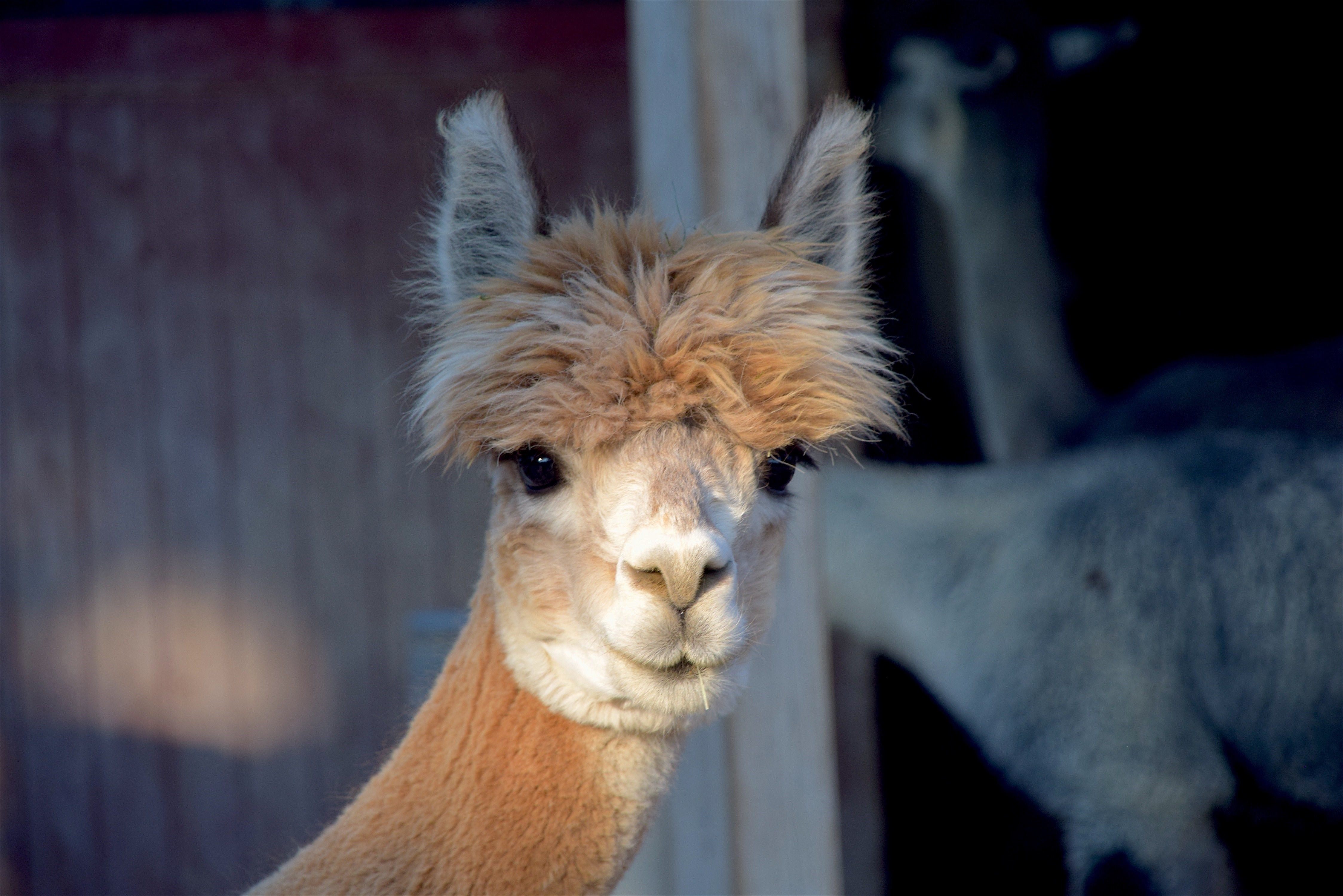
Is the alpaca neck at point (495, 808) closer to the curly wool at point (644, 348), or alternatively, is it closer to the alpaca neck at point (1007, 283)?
the curly wool at point (644, 348)

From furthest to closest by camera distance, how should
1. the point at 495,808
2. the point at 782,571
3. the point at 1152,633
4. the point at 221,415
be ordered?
the point at 221,415
the point at 782,571
the point at 1152,633
the point at 495,808

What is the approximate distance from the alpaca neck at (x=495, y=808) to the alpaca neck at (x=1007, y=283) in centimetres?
168

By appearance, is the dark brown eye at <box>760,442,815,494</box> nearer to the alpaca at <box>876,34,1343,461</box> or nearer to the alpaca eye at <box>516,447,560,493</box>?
the alpaca eye at <box>516,447,560,493</box>

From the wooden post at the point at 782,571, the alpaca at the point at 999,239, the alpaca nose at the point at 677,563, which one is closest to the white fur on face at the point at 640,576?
the alpaca nose at the point at 677,563

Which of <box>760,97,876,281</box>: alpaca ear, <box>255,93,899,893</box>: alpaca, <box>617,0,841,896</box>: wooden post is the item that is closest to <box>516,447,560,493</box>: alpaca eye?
<box>255,93,899,893</box>: alpaca

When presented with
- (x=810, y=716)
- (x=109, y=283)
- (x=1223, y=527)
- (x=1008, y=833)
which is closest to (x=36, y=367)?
(x=109, y=283)

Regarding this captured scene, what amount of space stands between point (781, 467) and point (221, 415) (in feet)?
9.76

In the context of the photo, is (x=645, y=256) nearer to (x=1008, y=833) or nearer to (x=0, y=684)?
(x=1008, y=833)

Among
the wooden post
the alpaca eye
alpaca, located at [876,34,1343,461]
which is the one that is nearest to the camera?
the alpaca eye

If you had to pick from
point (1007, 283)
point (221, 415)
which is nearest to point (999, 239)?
point (1007, 283)

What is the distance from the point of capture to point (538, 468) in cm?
120

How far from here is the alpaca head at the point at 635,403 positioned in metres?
1.10

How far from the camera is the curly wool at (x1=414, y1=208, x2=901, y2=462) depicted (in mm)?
1119

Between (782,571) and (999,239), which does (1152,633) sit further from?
(999,239)
